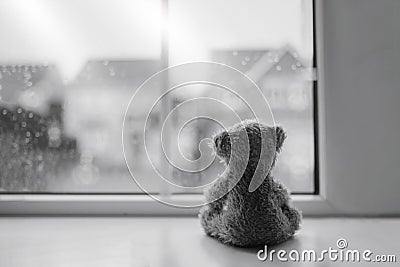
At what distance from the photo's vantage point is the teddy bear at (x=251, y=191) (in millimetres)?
696

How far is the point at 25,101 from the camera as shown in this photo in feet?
3.63

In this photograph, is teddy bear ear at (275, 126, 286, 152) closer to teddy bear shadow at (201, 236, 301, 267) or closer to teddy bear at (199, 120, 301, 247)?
teddy bear at (199, 120, 301, 247)

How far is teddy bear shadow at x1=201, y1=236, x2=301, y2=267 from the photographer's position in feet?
2.07

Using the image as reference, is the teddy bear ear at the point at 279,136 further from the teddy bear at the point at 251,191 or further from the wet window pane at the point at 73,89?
the wet window pane at the point at 73,89

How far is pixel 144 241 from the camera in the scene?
30.4 inches

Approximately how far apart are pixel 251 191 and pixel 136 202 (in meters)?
0.40

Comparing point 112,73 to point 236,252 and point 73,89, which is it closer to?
point 73,89

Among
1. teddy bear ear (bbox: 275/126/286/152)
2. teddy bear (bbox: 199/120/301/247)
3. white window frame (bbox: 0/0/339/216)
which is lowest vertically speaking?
white window frame (bbox: 0/0/339/216)

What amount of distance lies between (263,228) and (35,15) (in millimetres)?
880

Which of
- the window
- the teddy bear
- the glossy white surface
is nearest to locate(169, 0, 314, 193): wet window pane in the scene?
the window

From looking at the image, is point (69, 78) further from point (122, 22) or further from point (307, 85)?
point (307, 85)

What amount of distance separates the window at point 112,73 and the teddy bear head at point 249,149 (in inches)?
12.5

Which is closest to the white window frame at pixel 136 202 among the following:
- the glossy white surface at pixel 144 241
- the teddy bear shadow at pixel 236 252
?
the glossy white surface at pixel 144 241

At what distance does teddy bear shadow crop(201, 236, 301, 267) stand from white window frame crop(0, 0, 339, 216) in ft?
0.73
